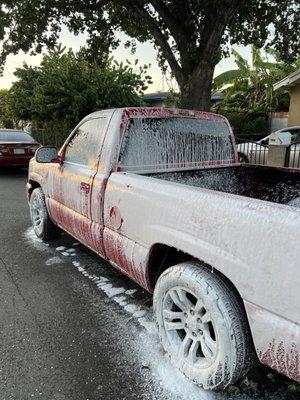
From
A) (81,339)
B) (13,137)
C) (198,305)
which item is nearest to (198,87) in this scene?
(13,137)

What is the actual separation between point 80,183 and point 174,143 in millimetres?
1010

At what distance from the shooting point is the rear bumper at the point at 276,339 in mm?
1734

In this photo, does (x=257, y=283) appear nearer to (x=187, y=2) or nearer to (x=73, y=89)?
(x=187, y=2)

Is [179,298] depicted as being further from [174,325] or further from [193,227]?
[193,227]

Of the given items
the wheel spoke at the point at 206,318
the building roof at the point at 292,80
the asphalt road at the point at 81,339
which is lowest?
the asphalt road at the point at 81,339

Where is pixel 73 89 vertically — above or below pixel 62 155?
above

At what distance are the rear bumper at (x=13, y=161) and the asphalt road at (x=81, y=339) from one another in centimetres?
706

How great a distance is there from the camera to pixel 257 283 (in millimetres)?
1837

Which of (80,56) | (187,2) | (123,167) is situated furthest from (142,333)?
(80,56)

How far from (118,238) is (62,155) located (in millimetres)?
1713

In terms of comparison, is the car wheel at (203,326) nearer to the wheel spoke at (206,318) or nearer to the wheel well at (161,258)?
the wheel spoke at (206,318)

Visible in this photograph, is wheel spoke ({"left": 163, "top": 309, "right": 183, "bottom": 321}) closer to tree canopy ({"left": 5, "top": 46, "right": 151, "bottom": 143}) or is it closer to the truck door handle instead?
the truck door handle

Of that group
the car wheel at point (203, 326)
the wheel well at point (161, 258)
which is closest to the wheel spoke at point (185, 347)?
the car wheel at point (203, 326)

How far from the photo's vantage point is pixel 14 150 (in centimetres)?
1112
